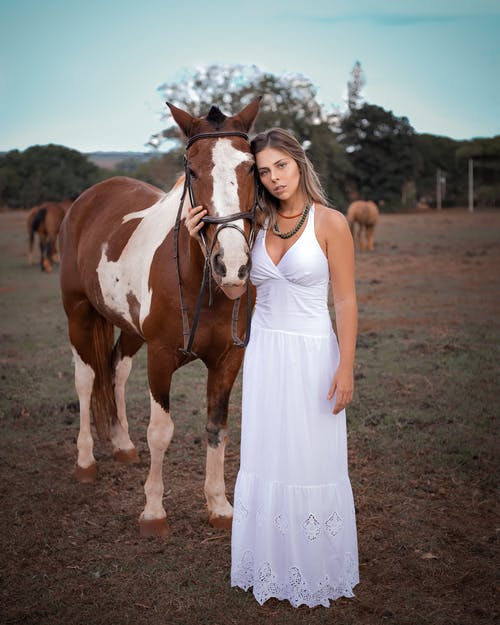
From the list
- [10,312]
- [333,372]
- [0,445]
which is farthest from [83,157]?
[333,372]

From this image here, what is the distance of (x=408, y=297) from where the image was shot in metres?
11.4

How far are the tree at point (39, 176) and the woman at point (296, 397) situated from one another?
118ft

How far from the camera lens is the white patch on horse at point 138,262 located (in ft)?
11.7

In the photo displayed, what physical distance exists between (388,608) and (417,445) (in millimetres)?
2071

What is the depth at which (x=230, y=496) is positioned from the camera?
4.09m

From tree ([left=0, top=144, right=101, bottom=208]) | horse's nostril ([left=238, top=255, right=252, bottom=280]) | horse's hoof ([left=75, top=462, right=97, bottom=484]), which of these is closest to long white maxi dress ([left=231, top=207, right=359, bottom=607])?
horse's nostril ([left=238, top=255, right=252, bottom=280])

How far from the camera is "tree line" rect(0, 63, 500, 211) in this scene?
2997 cm

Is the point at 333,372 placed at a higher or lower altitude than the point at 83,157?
lower

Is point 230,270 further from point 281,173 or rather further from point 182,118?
point 182,118

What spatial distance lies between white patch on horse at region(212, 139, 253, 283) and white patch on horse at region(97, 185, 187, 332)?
0.58m

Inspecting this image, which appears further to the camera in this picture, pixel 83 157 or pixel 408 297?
pixel 83 157

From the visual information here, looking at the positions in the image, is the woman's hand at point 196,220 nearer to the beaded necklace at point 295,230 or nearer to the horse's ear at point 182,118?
the beaded necklace at point 295,230

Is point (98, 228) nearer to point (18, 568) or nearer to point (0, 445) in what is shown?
point (0, 445)

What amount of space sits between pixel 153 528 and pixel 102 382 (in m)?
1.42
